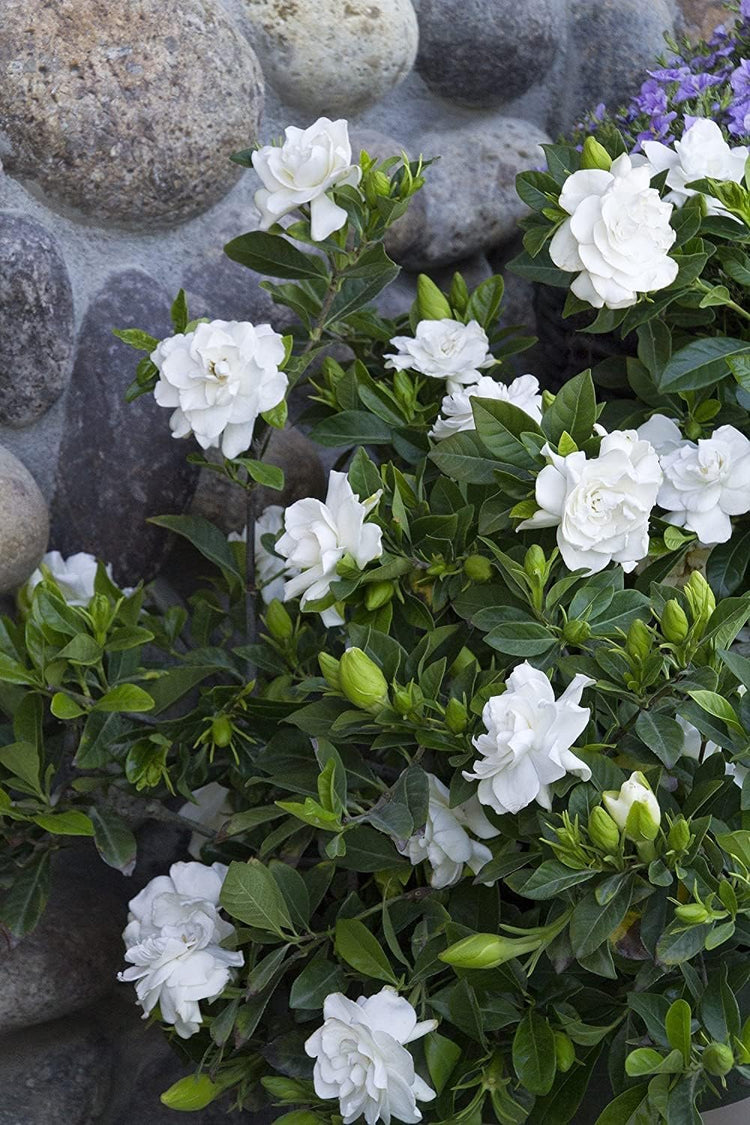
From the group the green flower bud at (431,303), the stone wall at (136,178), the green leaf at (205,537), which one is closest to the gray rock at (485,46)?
the stone wall at (136,178)

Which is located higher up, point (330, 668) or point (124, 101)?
point (124, 101)

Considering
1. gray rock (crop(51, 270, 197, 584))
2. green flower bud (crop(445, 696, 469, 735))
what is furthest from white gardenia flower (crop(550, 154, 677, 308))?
gray rock (crop(51, 270, 197, 584))

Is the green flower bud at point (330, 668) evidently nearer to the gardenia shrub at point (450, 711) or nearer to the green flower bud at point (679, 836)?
the gardenia shrub at point (450, 711)

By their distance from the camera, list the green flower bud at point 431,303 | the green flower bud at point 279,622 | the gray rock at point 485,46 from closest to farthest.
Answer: the green flower bud at point 279,622 → the green flower bud at point 431,303 → the gray rock at point 485,46

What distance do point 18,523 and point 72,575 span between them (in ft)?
0.23

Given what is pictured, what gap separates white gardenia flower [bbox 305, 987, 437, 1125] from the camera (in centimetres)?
79

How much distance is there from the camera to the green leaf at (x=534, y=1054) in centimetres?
80

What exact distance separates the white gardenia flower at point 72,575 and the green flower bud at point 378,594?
1.00ft

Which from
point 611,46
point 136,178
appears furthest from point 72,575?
point 611,46

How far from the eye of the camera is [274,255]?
3.44 ft

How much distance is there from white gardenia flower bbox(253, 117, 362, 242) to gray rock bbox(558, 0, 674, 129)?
627 mm

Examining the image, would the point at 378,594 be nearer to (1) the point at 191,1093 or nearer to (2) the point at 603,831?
(2) the point at 603,831

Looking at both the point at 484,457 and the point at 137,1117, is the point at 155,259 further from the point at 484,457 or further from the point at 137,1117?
the point at 137,1117

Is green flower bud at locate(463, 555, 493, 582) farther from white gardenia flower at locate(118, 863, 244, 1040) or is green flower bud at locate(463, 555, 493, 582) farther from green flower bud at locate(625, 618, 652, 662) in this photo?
white gardenia flower at locate(118, 863, 244, 1040)
